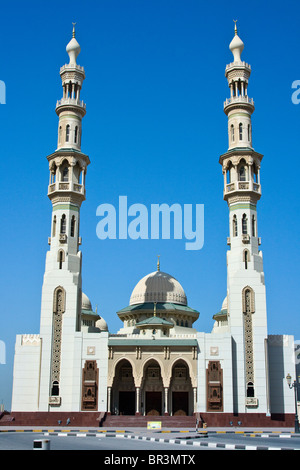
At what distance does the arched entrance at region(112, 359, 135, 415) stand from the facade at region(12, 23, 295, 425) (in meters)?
0.09

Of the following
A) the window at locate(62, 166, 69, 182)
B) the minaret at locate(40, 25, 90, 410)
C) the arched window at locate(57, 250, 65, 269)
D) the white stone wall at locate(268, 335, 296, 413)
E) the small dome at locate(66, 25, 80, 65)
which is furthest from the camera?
the small dome at locate(66, 25, 80, 65)

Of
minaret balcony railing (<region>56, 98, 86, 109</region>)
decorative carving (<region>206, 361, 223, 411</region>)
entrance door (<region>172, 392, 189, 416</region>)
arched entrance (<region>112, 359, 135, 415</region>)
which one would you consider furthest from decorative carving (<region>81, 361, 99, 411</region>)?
minaret balcony railing (<region>56, 98, 86, 109</region>)

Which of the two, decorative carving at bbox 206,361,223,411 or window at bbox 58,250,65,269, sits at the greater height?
window at bbox 58,250,65,269

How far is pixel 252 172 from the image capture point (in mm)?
54219

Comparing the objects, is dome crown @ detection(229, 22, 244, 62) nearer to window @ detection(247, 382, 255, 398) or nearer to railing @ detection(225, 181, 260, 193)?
railing @ detection(225, 181, 260, 193)

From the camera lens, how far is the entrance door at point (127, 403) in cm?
5241

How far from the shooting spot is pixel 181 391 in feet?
171

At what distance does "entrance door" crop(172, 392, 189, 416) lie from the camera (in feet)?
170

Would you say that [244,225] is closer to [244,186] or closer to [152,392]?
[244,186]

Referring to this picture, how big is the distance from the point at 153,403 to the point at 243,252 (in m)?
15.8
